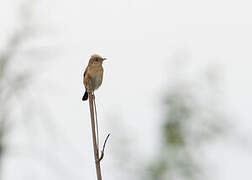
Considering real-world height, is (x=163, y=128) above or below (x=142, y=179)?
above

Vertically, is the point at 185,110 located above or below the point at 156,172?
above

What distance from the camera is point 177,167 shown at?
10078mm

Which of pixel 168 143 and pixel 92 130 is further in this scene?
pixel 168 143

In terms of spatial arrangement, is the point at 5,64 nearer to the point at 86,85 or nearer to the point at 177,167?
the point at 86,85

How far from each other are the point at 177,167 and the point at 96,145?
23.8 feet

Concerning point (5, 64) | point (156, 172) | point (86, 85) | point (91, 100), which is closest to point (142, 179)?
point (156, 172)

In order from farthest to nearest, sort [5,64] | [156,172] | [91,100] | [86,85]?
[156,172]
[5,64]
[86,85]
[91,100]

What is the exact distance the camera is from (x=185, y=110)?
1020 cm

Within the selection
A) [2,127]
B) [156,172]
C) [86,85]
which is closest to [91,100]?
[86,85]

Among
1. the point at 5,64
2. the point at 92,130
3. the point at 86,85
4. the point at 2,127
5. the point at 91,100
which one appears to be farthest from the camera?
the point at 5,64

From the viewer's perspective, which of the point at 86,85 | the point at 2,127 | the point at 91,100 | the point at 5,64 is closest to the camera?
the point at 91,100

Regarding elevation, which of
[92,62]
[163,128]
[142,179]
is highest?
[92,62]

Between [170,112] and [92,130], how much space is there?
7.33 m

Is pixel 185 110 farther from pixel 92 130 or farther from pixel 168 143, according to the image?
pixel 92 130
